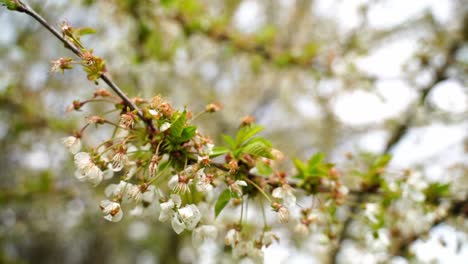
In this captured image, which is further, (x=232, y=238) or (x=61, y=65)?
(x=232, y=238)

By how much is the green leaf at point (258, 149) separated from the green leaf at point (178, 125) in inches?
8.0

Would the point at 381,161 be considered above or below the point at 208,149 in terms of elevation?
above

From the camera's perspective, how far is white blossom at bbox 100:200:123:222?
3.22 feet

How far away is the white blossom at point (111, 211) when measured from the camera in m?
0.98

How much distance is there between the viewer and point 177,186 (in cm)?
94

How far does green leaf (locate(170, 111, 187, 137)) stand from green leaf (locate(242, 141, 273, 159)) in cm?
20

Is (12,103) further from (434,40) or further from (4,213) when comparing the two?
(434,40)

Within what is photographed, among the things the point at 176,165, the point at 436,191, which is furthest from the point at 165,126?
the point at 436,191

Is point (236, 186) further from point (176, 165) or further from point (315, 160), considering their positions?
point (315, 160)

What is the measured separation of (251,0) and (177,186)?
4.64 metres

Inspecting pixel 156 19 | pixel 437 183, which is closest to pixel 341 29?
pixel 156 19

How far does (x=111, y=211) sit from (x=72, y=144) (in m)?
0.24

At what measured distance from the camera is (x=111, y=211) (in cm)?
98

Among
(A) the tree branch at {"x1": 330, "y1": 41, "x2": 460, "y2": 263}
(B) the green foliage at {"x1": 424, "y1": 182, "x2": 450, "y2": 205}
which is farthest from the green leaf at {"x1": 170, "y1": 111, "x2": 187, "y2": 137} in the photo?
(A) the tree branch at {"x1": 330, "y1": 41, "x2": 460, "y2": 263}
